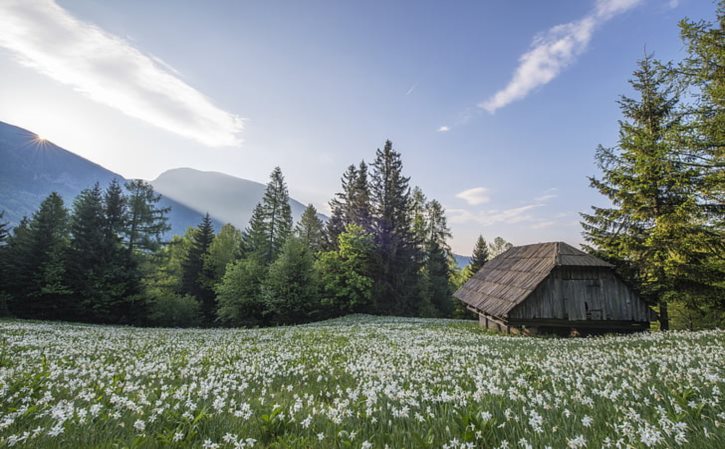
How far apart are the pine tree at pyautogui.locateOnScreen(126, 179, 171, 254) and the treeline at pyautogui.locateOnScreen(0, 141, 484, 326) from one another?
0.46 ft

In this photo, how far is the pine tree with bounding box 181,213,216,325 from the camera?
5227cm

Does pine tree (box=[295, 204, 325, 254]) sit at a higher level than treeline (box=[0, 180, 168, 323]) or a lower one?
higher

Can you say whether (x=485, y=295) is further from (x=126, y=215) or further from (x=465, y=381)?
(x=126, y=215)

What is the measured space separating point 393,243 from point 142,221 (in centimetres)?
3570

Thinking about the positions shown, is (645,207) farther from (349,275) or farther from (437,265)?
(437,265)

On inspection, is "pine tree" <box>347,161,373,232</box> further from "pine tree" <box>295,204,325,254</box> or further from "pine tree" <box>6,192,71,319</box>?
"pine tree" <box>6,192,71,319</box>

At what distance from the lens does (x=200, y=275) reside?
5300 centimetres

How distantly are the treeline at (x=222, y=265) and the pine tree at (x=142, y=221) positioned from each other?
0.46ft

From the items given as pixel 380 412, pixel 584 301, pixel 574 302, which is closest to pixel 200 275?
pixel 574 302

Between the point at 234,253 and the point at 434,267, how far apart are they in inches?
1468

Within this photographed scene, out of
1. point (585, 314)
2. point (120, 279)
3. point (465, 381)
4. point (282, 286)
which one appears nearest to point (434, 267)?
point (282, 286)

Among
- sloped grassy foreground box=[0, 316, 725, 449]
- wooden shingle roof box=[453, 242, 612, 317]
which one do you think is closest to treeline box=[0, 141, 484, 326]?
wooden shingle roof box=[453, 242, 612, 317]

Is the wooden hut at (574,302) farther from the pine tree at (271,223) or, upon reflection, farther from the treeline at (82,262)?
the treeline at (82,262)

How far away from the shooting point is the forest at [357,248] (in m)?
15.9
